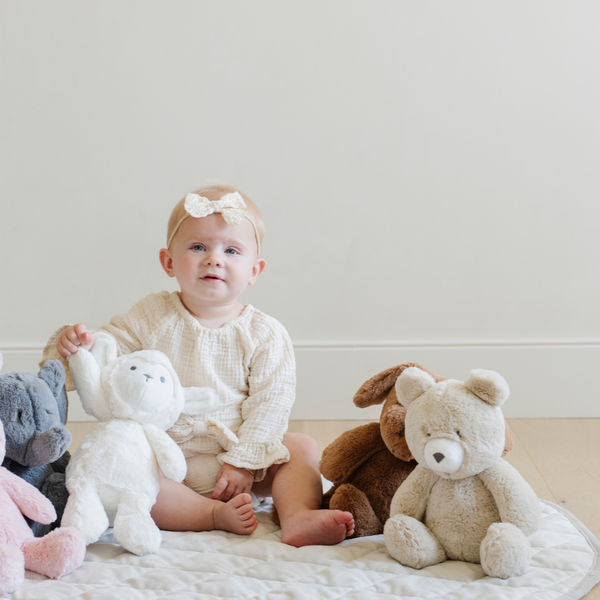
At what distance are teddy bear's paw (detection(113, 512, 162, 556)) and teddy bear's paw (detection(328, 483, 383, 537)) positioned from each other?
0.28 m

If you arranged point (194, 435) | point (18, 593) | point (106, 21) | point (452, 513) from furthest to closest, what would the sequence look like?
point (106, 21) → point (194, 435) → point (452, 513) → point (18, 593)

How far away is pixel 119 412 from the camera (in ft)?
3.23

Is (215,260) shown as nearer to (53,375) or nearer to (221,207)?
(221,207)

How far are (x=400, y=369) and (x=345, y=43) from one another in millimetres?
1006

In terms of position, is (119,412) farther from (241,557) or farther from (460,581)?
(460,581)

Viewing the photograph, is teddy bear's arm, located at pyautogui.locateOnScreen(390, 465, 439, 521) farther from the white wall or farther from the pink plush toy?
the white wall

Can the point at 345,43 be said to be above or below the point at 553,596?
above

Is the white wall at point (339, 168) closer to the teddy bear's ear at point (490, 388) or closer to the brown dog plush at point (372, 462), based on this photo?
the brown dog plush at point (372, 462)

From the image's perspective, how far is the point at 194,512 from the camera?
101 centimetres

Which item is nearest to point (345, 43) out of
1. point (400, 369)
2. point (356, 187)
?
point (356, 187)

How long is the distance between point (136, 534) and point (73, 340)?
1.09 feet

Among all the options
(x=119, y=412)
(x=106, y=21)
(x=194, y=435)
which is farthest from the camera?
(x=106, y=21)

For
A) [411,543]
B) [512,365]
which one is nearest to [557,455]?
[512,365]

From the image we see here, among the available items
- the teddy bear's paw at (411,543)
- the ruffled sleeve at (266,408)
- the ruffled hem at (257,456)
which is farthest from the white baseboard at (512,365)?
the teddy bear's paw at (411,543)
